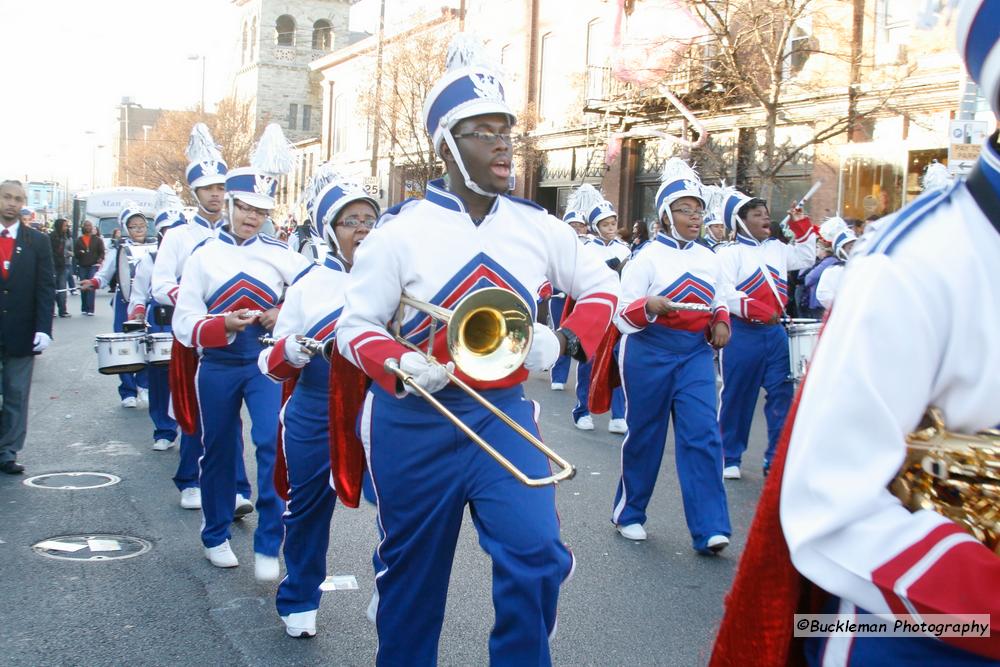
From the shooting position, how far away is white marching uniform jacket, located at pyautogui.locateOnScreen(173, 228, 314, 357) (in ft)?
20.3

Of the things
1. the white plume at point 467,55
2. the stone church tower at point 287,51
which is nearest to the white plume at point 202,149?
the white plume at point 467,55

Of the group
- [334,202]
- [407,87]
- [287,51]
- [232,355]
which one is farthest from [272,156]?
[287,51]

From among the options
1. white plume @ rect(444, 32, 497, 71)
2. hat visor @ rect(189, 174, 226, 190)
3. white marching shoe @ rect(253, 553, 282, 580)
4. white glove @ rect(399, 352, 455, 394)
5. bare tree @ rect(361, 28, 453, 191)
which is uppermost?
bare tree @ rect(361, 28, 453, 191)

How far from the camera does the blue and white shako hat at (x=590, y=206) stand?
15.6 metres

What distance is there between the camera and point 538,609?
11.0 feet

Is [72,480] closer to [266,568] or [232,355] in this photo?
[232,355]

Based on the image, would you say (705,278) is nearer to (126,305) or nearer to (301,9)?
(126,305)

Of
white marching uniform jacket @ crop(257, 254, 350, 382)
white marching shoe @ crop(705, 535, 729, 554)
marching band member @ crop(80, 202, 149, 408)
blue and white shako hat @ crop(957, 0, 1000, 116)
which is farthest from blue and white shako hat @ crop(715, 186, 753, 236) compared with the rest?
blue and white shako hat @ crop(957, 0, 1000, 116)

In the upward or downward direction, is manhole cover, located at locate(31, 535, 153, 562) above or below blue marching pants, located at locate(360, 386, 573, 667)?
below

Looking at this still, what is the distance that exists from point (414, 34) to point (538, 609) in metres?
27.4

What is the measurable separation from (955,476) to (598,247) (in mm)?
12541

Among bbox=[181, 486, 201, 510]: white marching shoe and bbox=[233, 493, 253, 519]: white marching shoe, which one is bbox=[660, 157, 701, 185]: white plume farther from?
bbox=[181, 486, 201, 510]: white marching shoe

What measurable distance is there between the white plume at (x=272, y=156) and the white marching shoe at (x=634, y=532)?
330cm

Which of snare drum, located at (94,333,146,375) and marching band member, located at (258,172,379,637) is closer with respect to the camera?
marching band member, located at (258,172,379,637)
